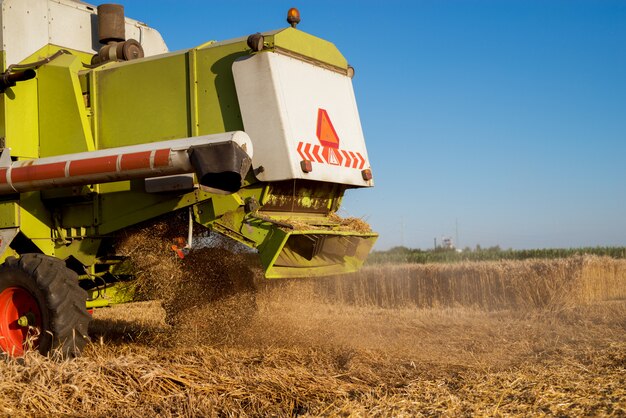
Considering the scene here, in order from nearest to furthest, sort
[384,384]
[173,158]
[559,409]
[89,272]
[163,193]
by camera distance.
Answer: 1. [559,409]
2. [384,384]
3. [173,158]
4. [163,193]
5. [89,272]

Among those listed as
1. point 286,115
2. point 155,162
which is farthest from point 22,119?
point 286,115

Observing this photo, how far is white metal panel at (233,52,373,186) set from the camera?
6.23 metres

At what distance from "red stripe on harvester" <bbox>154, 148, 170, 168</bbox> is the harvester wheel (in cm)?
139

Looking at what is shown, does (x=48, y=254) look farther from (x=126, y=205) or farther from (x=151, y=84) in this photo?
(x=151, y=84)

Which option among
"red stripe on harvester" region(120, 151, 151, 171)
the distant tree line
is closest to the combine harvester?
"red stripe on harvester" region(120, 151, 151, 171)

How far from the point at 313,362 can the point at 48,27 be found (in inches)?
173

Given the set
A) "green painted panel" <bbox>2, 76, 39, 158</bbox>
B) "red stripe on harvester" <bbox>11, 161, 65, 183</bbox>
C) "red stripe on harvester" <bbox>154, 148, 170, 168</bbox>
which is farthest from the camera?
"green painted panel" <bbox>2, 76, 39, 158</bbox>

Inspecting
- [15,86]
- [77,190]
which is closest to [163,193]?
[77,190]

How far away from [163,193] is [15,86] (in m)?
1.94

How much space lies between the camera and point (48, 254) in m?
7.07

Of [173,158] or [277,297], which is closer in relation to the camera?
[173,158]

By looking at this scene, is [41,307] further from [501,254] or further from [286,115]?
[501,254]

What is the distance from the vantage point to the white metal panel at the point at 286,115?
6.23 meters

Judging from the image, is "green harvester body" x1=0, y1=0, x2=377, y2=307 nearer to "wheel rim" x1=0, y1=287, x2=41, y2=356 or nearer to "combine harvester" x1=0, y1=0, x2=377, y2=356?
"combine harvester" x1=0, y1=0, x2=377, y2=356
